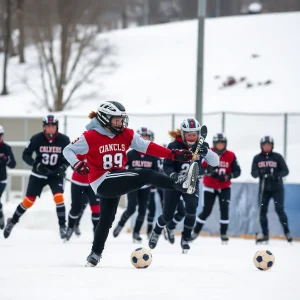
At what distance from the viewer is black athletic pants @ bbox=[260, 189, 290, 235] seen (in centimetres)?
1656

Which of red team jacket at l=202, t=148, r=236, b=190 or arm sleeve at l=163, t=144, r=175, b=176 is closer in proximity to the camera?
arm sleeve at l=163, t=144, r=175, b=176

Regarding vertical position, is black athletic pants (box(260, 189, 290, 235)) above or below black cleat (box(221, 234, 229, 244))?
above

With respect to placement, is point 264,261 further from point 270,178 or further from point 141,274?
point 270,178

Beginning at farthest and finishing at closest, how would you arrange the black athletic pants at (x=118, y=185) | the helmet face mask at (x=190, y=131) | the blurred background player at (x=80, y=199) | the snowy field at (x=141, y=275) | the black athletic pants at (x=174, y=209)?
the blurred background player at (x=80, y=199) < the black athletic pants at (x=174, y=209) < the helmet face mask at (x=190, y=131) < the black athletic pants at (x=118, y=185) < the snowy field at (x=141, y=275)

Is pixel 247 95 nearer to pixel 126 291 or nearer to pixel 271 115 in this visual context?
pixel 271 115

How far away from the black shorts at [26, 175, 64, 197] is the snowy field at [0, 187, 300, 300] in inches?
30.8

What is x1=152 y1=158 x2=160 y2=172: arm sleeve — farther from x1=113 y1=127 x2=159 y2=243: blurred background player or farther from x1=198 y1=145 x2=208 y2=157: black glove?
x1=198 y1=145 x2=208 y2=157: black glove

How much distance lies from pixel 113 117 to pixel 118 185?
2.42 ft

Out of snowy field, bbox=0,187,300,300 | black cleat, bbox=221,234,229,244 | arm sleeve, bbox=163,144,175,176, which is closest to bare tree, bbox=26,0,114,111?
black cleat, bbox=221,234,229,244

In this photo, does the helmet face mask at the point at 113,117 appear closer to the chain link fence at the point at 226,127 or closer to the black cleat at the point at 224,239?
the black cleat at the point at 224,239

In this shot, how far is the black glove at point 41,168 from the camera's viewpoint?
14516 millimetres

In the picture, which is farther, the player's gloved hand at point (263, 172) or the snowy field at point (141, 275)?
the player's gloved hand at point (263, 172)

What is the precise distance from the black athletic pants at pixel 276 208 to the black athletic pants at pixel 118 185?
6663 millimetres

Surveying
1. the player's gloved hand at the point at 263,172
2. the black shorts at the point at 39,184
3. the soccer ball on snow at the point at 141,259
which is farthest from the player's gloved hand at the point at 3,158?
the soccer ball on snow at the point at 141,259
